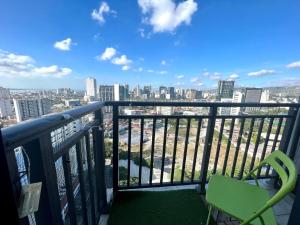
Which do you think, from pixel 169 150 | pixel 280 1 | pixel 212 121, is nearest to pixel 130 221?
pixel 169 150

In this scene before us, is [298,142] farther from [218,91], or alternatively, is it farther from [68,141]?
[68,141]

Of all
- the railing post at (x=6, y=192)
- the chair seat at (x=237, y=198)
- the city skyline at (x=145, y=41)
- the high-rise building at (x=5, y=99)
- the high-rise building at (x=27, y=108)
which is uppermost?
the city skyline at (x=145, y=41)

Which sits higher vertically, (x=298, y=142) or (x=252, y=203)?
(x=298, y=142)

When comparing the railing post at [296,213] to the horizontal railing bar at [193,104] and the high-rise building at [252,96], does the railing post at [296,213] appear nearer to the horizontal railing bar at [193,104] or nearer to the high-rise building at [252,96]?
the horizontal railing bar at [193,104]

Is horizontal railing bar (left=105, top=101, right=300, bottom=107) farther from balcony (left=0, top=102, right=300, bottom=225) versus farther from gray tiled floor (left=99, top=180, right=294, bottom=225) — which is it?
gray tiled floor (left=99, top=180, right=294, bottom=225)

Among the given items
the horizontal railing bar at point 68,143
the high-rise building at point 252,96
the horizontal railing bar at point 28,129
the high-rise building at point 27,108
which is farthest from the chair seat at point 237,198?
the high-rise building at point 27,108

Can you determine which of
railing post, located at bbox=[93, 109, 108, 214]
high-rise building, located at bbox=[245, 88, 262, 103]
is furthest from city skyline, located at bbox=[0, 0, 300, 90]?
railing post, located at bbox=[93, 109, 108, 214]

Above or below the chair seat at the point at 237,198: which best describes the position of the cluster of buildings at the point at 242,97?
above

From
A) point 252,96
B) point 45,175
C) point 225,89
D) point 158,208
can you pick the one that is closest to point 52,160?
point 45,175
